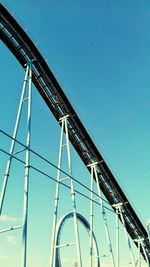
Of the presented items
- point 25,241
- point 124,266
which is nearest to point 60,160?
point 25,241

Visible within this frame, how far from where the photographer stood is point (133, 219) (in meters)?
23.0

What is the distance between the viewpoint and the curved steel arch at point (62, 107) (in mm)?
14867

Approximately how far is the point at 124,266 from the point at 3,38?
142 feet

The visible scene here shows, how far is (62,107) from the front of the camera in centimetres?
1773

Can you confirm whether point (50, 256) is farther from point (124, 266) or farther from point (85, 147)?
point (124, 266)

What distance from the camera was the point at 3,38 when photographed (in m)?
14.8

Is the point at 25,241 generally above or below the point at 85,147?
below

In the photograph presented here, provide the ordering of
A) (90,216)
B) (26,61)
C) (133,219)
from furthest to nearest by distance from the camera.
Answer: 1. (133,219)
2. (90,216)
3. (26,61)

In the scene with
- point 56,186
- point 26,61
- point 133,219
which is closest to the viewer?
point 56,186

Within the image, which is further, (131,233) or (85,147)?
(131,233)

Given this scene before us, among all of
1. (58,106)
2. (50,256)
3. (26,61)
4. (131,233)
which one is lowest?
(50,256)

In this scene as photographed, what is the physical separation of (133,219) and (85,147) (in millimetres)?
7907

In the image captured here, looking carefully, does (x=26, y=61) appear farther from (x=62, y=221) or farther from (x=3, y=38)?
(x=62, y=221)

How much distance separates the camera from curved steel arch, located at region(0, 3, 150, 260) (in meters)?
14.9
